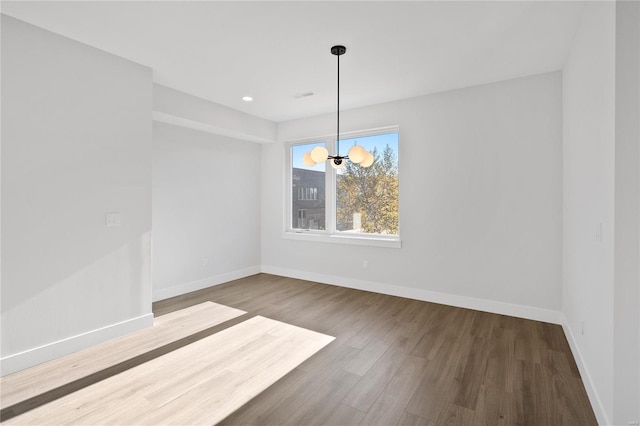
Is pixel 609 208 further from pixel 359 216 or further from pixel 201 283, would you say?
pixel 201 283

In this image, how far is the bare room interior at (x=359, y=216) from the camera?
6.47ft

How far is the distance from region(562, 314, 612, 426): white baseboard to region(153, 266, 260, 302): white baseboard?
4529 millimetres

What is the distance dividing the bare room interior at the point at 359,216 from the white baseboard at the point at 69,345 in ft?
0.06

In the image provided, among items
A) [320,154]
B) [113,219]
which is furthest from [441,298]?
[113,219]

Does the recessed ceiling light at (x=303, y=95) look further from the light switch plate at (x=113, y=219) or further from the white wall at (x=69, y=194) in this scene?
the light switch plate at (x=113, y=219)

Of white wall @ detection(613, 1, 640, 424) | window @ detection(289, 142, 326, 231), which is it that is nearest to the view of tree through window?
window @ detection(289, 142, 326, 231)

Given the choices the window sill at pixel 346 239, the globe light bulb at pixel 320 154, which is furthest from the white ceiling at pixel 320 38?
the window sill at pixel 346 239

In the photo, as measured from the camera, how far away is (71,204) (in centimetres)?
276

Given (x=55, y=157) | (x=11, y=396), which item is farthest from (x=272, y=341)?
(x=55, y=157)

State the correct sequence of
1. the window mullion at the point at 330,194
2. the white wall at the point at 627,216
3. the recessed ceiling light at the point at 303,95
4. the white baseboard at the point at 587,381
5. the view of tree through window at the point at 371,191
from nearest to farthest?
the white wall at the point at 627,216 < the white baseboard at the point at 587,381 < the recessed ceiling light at the point at 303,95 < the view of tree through window at the point at 371,191 < the window mullion at the point at 330,194

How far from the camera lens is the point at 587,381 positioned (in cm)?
215

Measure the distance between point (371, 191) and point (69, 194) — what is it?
365cm

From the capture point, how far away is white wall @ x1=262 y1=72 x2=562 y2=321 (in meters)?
3.45

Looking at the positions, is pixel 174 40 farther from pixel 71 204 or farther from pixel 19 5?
pixel 71 204
